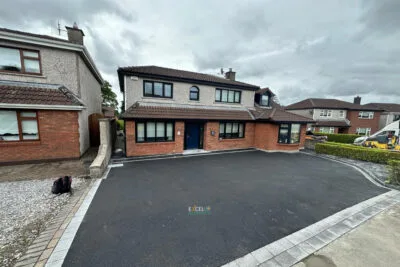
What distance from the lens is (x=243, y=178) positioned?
7.13m

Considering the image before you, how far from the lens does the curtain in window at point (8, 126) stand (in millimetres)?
7562

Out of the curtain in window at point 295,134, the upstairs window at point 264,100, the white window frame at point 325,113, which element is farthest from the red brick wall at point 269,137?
the white window frame at point 325,113

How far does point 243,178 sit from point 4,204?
27.0ft

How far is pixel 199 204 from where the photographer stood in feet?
15.7

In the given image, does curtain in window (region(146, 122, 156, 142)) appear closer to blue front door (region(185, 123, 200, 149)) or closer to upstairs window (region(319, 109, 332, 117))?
blue front door (region(185, 123, 200, 149))

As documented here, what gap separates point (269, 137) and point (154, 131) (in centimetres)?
955

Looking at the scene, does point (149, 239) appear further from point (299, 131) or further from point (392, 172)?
point (299, 131)

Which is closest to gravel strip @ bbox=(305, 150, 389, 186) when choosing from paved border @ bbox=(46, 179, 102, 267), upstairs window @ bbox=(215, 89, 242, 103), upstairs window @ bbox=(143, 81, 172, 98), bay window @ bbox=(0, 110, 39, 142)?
upstairs window @ bbox=(215, 89, 242, 103)

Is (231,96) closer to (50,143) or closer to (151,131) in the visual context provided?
(151,131)

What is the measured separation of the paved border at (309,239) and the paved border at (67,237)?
3035mm

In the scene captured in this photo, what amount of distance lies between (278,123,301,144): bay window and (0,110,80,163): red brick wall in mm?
14841

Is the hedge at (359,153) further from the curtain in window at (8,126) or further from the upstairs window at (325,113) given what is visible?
the curtain in window at (8,126)

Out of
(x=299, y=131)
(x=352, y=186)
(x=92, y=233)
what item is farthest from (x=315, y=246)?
(x=299, y=131)

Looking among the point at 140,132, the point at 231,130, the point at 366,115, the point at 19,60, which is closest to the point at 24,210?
the point at 140,132
